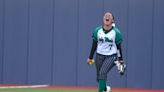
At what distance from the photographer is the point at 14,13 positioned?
11.3 m

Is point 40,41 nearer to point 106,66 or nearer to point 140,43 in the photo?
point 140,43

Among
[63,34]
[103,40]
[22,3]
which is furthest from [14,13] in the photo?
[103,40]

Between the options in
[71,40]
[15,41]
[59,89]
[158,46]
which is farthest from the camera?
[15,41]

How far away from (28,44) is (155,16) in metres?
2.59

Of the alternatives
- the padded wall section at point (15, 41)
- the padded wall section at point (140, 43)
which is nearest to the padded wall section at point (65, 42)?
the padded wall section at point (15, 41)

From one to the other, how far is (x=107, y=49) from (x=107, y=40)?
0.49 feet

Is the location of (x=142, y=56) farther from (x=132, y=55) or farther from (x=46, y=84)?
(x=46, y=84)

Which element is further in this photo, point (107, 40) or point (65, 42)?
point (65, 42)

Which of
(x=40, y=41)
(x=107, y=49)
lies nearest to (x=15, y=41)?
(x=40, y=41)

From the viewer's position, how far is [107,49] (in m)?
8.55

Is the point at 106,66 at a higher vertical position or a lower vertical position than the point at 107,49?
lower

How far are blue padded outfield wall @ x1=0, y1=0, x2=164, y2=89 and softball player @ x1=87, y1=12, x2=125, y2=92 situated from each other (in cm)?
242

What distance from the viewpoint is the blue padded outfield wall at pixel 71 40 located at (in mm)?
10930

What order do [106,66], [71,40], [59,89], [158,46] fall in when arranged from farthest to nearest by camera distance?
1. [71,40]
2. [158,46]
3. [59,89]
4. [106,66]
